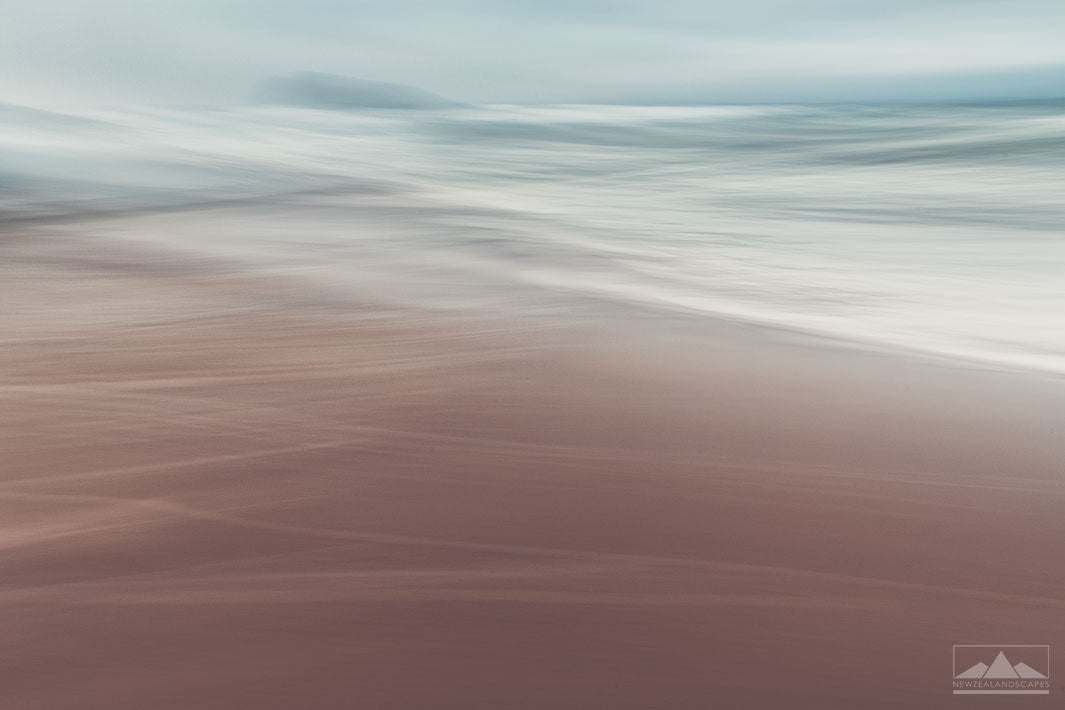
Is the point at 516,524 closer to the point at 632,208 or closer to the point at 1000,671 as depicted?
the point at 1000,671

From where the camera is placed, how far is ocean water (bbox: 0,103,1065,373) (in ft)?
9.62

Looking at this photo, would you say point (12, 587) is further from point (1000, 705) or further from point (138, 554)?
point (1000, 705)

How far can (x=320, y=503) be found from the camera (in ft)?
4.10

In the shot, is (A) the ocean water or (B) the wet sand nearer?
(B) the wet sand

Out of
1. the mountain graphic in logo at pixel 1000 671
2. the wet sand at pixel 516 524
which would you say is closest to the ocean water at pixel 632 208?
the wet sand at pixel 516 524

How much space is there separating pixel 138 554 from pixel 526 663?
47cm

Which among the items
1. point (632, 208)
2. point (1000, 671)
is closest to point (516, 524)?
point (1000, 671)

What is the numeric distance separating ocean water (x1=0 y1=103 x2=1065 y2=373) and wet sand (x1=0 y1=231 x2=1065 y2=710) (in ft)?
2.14

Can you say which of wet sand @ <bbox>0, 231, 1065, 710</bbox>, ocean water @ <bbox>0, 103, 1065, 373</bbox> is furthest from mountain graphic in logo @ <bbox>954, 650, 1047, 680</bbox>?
ocean water @ <bbox>0, 103, 1065, 373</bbox>

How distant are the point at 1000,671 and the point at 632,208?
5.63 meters

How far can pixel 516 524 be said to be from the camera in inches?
47.3

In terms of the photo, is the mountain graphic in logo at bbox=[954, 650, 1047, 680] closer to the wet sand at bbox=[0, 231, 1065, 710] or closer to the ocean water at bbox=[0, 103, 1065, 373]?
the wet sand at bbox=[0, 231, 1065, 710]

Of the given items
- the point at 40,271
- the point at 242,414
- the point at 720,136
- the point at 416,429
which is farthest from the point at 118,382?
the point at 720,136

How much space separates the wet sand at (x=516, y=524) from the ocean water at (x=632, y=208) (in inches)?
25.7
